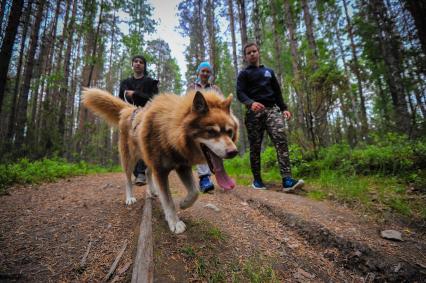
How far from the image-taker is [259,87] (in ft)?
15.3

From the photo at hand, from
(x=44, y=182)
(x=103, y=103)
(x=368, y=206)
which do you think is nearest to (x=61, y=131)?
(x=44, y=182)

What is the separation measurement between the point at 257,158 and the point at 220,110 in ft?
7.52

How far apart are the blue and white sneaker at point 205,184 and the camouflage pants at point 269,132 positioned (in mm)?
1022

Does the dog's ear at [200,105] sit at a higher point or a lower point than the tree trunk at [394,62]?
lower

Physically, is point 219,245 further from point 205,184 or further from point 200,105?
point 205,184

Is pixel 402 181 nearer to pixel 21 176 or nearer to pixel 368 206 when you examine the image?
pixel 368 206

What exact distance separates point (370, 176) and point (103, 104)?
5.22 metres

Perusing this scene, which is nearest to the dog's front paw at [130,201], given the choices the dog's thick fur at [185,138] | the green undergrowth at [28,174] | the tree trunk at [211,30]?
the dog's thick fur at [185,138]

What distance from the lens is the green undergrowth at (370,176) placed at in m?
3.18

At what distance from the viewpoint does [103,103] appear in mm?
4098

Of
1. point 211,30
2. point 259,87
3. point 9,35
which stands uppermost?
point 211,30

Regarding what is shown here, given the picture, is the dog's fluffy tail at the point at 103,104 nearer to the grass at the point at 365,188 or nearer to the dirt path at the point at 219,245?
the dirt path at the point at 219,245

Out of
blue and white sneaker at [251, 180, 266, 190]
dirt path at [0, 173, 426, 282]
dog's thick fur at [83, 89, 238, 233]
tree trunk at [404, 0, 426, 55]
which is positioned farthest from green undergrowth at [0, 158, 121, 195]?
tree trunk at [404, 0, 426, 55]

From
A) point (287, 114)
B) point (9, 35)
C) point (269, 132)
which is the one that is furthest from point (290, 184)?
point (9, 35)
